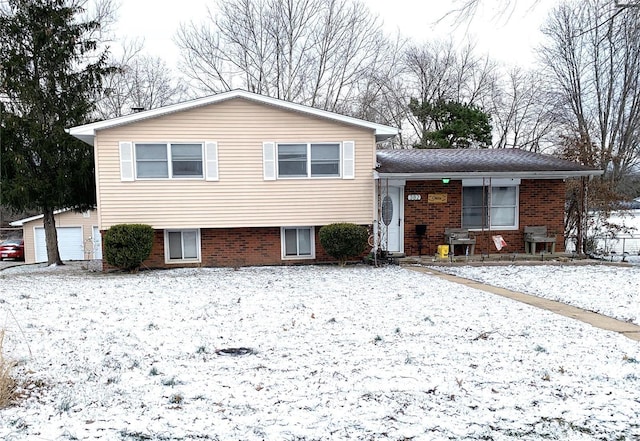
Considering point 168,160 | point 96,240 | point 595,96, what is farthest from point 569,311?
point 96,240

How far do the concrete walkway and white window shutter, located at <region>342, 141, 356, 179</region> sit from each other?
4279 mm

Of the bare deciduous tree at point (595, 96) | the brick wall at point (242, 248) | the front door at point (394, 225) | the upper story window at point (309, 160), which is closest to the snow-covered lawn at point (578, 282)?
the front door at point (394, 225)

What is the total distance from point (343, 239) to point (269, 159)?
2937mm

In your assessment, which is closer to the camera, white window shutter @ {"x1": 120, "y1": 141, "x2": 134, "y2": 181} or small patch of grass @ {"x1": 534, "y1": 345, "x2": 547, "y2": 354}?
small patch of grass @ {"x1": 534, "y1": 345, "x2": 547, "y2": 354}

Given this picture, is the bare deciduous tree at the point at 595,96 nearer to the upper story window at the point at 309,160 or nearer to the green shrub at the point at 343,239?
the upper story window at the point at 309,160

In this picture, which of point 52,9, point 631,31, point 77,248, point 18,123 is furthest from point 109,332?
point 77,248

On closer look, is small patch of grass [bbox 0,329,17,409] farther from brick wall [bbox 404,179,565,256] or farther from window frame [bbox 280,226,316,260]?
brick wall [bbox 404,179,565,256]

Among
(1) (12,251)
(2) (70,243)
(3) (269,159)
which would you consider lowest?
(1) (12,251)

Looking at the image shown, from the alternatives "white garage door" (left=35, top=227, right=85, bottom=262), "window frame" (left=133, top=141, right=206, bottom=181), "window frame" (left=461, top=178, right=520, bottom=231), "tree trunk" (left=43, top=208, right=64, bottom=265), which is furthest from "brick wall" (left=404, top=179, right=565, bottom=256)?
"white garage door" (left=35, top=227, right=85, bottom=262)

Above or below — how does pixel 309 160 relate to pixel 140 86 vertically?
below

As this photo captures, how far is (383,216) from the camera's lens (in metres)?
12.5

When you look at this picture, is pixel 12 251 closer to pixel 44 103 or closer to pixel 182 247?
pixel 44 103

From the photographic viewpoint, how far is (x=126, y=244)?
11336 mm

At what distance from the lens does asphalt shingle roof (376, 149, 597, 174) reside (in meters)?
12.4
